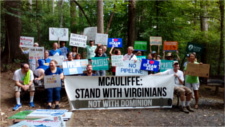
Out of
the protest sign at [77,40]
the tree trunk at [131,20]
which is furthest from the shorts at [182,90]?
the tree trunk at [131,20]

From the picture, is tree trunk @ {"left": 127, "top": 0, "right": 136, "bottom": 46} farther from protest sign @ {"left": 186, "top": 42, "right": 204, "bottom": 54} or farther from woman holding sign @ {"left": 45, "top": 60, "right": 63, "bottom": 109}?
woman holding sign @ {"left": 45, "top": 60, "right": 63, "bottom": 109}

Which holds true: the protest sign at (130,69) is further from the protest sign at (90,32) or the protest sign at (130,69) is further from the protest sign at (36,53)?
the protest sign at (36,53)

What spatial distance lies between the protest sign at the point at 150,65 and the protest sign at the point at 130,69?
0.21 meters

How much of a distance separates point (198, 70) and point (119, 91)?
8.80ft

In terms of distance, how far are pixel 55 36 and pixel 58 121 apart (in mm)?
6628

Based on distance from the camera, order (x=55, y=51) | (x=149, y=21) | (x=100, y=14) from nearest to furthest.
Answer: (x=55, y=51) → (x=100, y=14) → (x=149, y=21)

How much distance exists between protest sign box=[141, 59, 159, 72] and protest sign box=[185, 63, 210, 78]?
1.04 m

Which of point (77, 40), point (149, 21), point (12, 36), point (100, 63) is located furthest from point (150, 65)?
point (12, 36)

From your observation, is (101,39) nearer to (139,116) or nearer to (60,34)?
(60,34)

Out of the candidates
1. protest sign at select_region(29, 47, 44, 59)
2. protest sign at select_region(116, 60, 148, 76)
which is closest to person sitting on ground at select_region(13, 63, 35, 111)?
protest sign at select_region(29, 47, 44, 59)

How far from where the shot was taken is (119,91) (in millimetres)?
7191

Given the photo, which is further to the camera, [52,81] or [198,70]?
[198,70]

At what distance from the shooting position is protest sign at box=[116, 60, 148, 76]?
8.08 metres

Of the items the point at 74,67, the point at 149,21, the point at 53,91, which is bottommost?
the point at 53,91
